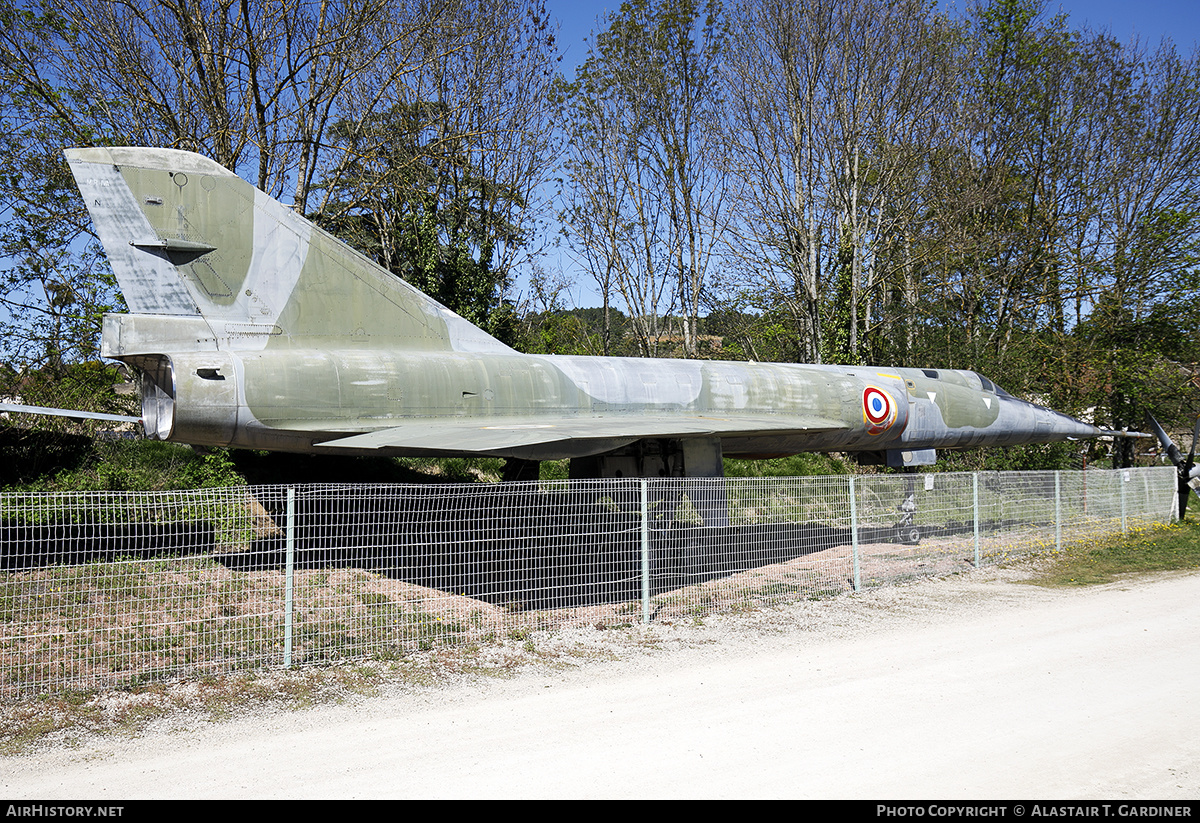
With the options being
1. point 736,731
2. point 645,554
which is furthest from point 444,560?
point 736,731

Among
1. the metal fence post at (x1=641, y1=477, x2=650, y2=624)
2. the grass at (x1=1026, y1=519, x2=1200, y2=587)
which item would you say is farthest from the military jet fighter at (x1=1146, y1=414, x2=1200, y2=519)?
the metal fence post at (x1=641, y1=477, x2=650, y2=624)

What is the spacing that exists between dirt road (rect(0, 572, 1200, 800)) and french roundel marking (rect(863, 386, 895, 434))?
5691mm

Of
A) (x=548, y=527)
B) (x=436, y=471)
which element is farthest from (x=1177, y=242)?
(x=548, y=527)

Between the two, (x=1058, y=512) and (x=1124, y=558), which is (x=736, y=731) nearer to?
(x=1058, y=512)

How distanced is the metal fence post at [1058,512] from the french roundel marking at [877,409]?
2847 mm

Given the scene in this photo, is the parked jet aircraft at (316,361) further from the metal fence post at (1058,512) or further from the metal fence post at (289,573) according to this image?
the metal fence post at (1058,512)

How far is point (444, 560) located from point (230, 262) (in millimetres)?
4787

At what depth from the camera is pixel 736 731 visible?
16.1 ft

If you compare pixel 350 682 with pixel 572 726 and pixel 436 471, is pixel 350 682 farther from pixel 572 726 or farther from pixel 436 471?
pixel 436 471

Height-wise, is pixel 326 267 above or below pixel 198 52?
below

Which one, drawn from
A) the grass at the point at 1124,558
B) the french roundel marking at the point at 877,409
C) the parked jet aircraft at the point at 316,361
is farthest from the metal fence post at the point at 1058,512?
the parked jet aircraft at the point at 316,361

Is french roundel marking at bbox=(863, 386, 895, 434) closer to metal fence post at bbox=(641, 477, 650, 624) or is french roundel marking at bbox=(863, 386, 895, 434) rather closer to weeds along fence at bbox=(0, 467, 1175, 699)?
weeds along fence at bbox=(0, 467, 1175, 699)
